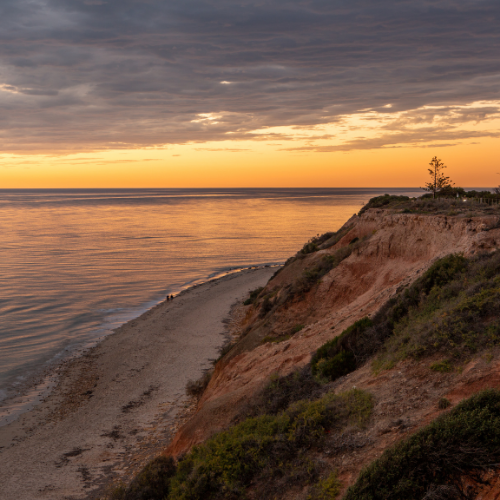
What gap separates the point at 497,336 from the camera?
337 inches

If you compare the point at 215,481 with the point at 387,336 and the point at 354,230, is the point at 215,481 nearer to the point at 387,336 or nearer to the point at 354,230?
the point at 387,336

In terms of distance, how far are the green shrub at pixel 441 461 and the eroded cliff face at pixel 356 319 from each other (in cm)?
86

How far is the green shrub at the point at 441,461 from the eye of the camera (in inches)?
219

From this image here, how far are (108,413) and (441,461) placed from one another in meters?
15.9

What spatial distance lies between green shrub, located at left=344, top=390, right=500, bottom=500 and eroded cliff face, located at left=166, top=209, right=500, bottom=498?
859mm

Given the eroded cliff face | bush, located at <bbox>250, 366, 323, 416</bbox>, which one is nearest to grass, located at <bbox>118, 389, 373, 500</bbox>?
the eroded cliff face

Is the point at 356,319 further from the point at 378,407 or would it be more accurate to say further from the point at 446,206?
the point at 446,206

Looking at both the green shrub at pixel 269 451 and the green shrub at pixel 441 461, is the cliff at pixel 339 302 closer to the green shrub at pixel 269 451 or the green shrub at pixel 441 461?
the green shrub at pixel 269 451

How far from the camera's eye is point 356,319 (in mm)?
15156

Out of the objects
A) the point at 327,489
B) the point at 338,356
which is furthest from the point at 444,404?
the point at 338,356

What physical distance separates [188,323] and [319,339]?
18.2 meters

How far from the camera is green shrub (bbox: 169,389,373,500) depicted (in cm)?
810

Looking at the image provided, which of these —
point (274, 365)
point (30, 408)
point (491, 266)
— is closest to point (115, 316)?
point (30, 408)

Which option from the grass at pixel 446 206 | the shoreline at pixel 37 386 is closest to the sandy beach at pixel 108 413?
the shoreline at pixel 37 386
